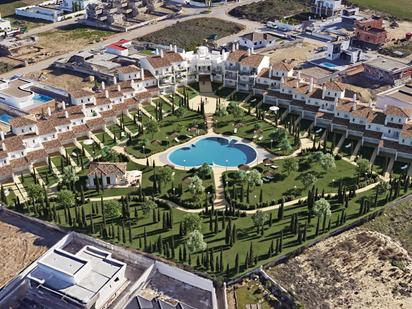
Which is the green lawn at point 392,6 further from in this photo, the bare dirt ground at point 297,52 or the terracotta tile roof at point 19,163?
the terracotta tile roof at point 19,163

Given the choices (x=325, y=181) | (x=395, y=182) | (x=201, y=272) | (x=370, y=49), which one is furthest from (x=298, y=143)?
(x=370, y=49)

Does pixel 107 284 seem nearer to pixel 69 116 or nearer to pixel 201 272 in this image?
pixel 201 272

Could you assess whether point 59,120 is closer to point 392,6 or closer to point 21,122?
point 21,122

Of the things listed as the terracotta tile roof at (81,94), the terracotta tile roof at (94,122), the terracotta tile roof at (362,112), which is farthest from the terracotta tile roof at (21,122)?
the terracotta tile roof at (362,112)

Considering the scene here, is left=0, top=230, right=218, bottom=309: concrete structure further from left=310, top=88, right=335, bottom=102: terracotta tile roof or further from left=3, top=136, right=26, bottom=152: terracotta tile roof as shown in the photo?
left=310, top=88, right=335, bottom=102: terracotta tile roof

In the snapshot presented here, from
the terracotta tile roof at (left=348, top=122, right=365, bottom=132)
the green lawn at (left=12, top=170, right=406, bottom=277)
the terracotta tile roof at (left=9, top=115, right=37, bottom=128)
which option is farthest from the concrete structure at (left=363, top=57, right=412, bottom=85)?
the terracotta tile roof at (left=9, top=115, right=37, bottom=128)

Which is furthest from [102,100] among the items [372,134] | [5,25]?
[5,25]
